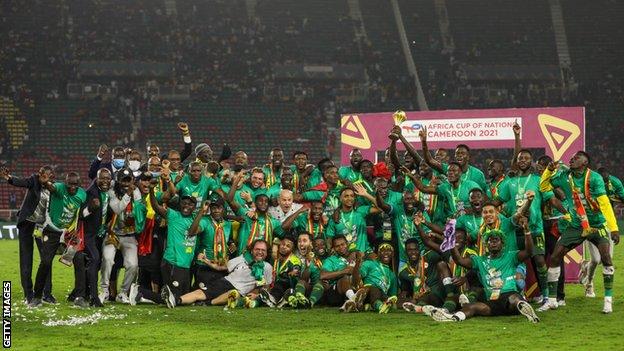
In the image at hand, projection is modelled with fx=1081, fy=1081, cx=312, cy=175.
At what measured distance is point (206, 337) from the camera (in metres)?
12.1

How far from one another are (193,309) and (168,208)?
1.75 meters

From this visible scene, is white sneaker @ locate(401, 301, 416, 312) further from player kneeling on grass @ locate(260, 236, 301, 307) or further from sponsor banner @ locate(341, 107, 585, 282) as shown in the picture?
sponsor banner @ locate(341, 107, 585, 282)

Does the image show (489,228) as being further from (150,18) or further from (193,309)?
(150,18)

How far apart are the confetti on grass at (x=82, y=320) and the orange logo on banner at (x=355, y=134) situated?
7995 mm

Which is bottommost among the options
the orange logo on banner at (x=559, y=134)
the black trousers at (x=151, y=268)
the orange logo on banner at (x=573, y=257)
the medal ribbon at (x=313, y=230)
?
the black trousers at (x=151, y=268)

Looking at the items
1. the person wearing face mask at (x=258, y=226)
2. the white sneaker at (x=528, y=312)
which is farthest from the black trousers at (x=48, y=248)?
the white sneaker at (x=528, y=312)

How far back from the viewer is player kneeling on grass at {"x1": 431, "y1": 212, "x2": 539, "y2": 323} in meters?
13.6

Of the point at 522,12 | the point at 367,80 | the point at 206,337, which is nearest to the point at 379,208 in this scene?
the point at 206,337

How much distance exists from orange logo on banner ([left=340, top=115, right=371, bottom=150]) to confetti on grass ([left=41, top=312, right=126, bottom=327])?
799cm

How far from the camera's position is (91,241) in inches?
603

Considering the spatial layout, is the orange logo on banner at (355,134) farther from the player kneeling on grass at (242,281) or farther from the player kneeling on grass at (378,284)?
the player kneeling on grass at (378,284)

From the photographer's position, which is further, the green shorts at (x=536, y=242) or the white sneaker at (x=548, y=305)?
the green shorts at (x=536, y=242)

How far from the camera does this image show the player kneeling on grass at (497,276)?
13648mm

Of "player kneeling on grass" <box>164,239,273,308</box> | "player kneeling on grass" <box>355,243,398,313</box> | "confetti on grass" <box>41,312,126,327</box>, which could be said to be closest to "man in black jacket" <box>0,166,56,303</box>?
"confetti on grass" <box>41,312,126,327</box>
